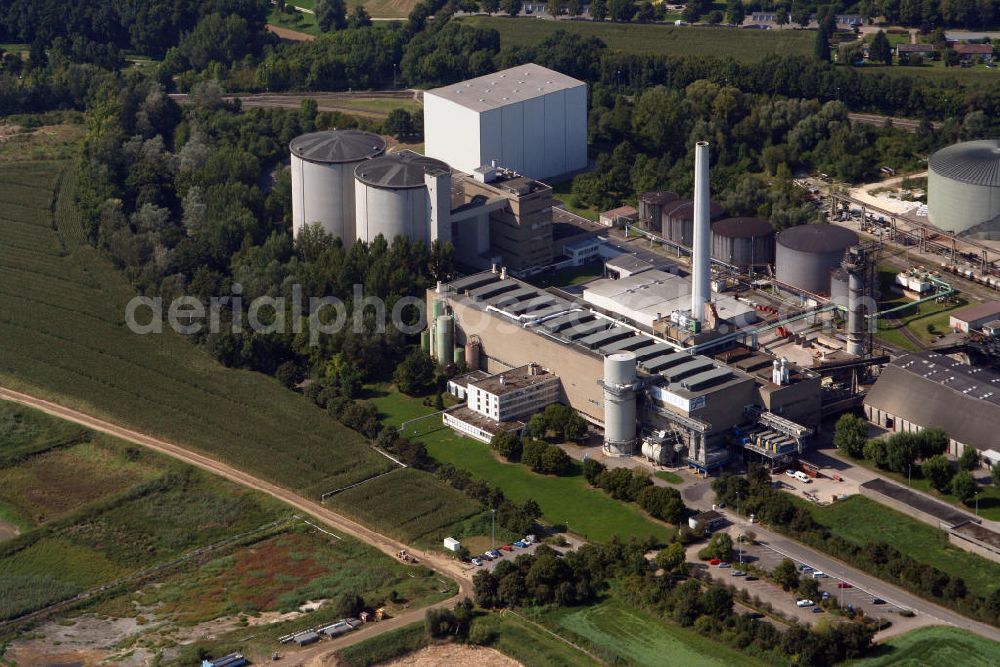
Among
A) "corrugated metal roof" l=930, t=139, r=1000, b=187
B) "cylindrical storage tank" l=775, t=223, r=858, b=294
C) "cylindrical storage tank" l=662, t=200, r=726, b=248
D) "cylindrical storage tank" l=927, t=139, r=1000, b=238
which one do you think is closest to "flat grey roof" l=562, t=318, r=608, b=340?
"cylindrical storage tank" l=775, t=223, r=858, b=294

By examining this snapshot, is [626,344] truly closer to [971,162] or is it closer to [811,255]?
[811,255]

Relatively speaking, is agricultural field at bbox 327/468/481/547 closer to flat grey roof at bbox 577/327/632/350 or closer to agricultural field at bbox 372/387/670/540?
agricultural field at bbox 372/387/670/540

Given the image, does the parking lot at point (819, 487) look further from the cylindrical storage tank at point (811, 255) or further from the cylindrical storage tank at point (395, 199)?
the cylindrical storage tank at point (395, 199)

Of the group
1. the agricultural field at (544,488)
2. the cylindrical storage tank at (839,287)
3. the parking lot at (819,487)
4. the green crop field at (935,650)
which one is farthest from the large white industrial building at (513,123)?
the green crop field at (935,650)

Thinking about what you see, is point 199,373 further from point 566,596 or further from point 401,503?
point 566,596

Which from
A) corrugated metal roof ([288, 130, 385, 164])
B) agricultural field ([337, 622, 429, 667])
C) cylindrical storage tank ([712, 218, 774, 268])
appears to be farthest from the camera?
corrugated metal roof ([288, 130, 385, 164])

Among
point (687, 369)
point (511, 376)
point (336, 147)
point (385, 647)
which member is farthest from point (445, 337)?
point (385, 647)

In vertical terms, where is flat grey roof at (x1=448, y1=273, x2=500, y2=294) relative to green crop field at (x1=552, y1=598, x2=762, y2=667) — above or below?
above
